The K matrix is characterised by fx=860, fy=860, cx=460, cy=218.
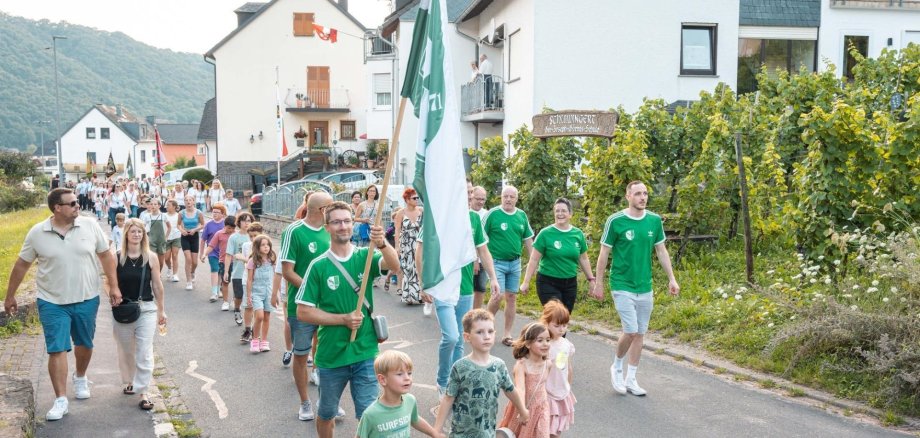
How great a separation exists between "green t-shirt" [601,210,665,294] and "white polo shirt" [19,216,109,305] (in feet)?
15.5

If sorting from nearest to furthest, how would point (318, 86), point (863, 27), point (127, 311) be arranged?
point (127, 311) < point (863, 27) < point (318, 86)

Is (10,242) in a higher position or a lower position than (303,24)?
lower

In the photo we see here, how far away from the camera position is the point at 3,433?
5.98 meters

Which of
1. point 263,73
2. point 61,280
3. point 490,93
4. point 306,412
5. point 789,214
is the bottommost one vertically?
point 306,412

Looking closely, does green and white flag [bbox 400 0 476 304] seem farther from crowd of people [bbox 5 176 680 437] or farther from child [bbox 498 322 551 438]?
child [bbox 498 322 551 438]

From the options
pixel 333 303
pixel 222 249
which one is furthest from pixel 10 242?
pixel 333 303

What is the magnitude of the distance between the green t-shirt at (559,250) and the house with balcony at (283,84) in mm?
40392

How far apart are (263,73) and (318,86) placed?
3316 millimetres

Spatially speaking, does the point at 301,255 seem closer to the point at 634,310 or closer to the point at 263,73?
the point at 634,310

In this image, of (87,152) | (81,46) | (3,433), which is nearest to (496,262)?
(3,433)

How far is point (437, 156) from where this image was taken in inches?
232

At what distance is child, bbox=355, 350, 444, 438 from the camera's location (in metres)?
4.74

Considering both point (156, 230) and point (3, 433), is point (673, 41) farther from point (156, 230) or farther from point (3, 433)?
point (3, 433)

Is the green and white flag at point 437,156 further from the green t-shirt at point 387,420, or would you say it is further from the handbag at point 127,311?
the handbag at point 127,311
